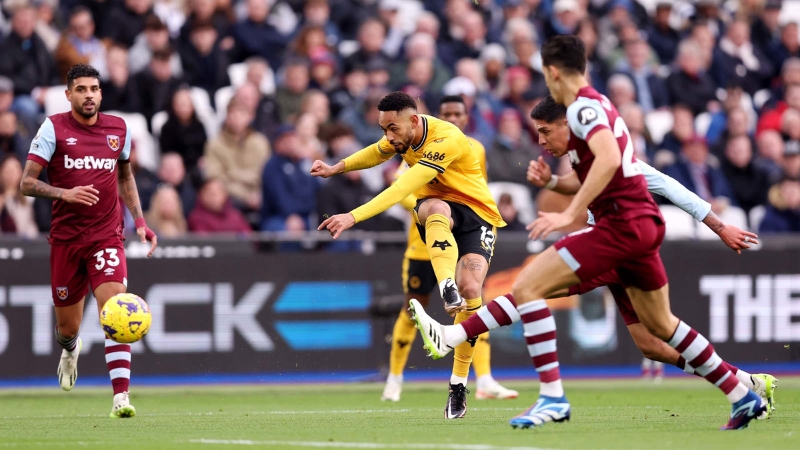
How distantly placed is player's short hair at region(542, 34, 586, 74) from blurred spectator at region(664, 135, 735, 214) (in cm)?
1107

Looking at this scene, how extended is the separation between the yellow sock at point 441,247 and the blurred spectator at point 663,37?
13262mm

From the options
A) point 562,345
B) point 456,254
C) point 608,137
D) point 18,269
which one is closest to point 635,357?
point 562,345

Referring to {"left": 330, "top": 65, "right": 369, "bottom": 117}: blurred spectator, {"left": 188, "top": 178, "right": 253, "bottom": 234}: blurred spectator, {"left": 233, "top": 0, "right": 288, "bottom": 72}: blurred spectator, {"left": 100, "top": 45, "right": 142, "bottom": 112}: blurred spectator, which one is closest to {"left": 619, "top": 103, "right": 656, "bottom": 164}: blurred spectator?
{"left": 330, "top": 65, "right": 369, "bottom": 117}: blurred spectator

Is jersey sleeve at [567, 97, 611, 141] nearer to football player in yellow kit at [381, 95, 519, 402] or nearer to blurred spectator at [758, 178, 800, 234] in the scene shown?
football player in yellow kit at [381, 95, 519, 402]

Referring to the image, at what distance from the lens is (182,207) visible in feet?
55.0

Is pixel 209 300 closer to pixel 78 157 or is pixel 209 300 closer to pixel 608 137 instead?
pixel 78 157

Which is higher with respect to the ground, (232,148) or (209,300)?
(232,148)

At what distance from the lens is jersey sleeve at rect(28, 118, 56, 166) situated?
10.6 meters

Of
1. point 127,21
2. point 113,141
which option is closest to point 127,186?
point 113,141

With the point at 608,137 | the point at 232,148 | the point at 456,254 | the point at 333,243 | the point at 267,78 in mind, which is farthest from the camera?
the point at 267,78

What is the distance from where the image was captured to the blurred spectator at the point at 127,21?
18453 millimetres

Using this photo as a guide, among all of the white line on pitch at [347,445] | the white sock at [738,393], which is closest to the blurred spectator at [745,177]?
the white sock at [738,393]

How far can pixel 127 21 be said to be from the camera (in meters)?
18.5

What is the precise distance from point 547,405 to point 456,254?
109 inches
